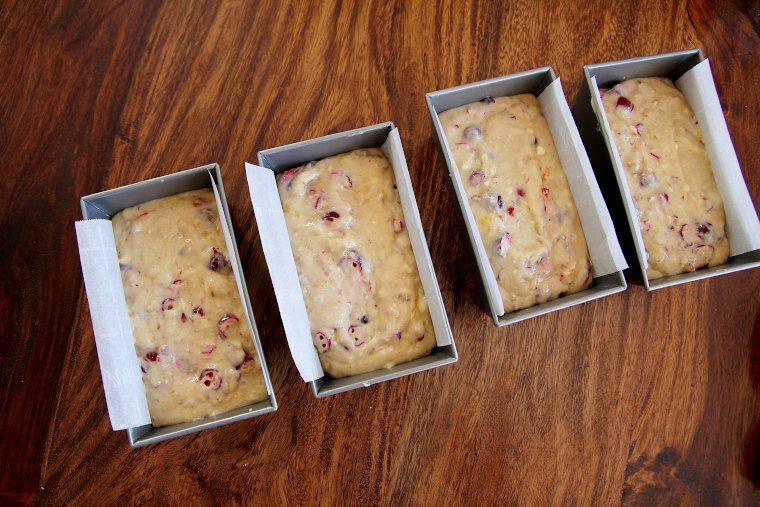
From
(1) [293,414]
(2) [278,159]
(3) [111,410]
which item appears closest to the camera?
(3) [111,410]

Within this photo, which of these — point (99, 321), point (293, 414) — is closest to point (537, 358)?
point (293, 414)

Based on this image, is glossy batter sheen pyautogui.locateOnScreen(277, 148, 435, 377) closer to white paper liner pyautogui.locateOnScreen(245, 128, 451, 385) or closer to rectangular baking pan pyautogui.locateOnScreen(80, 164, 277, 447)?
white paper liner pyautogui.locateOnScreen(245, 128, 451, 385)

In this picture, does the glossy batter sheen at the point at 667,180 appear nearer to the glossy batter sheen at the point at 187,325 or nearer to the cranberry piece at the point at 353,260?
the cranberry piece at the point at 353,260

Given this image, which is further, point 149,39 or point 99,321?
point 149,39

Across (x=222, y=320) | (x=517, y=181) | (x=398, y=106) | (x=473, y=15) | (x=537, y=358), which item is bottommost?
(x=537, y=358)

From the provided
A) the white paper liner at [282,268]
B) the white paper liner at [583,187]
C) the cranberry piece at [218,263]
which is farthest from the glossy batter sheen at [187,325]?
the white paper liner at [583,187]

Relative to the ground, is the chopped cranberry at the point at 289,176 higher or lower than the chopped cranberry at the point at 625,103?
higher

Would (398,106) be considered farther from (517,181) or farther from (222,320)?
(222,320)

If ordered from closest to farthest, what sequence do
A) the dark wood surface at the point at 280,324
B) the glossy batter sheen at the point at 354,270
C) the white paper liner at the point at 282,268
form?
the white paper liner at the point at 282,268
the glossy batter sheen at the point at 354,270
the dark wood surface at the point at 280,324
